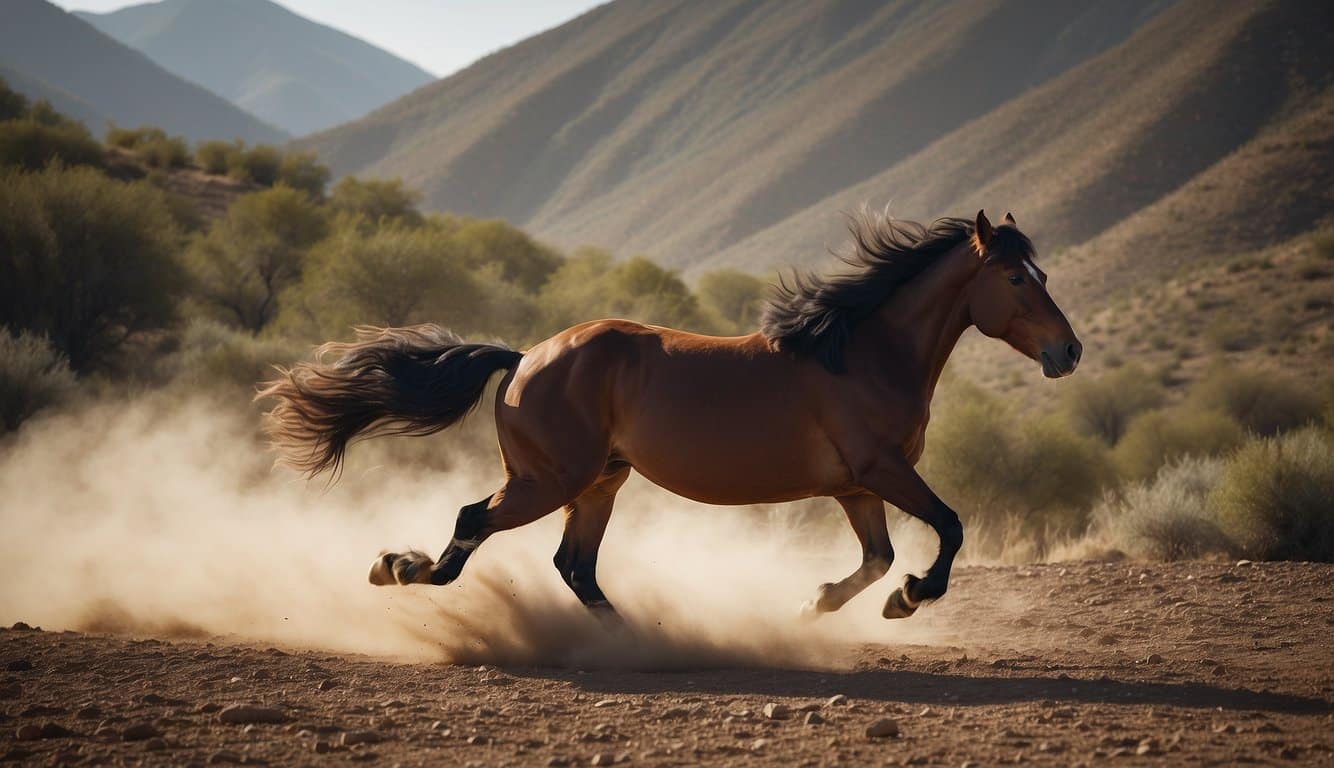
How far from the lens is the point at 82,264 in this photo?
20.5 metres

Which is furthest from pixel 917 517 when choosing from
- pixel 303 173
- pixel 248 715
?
→ pixel 303 173

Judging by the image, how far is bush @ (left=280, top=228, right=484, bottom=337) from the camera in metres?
23.5

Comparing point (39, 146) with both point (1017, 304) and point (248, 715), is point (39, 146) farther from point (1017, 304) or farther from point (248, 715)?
point (1017, 304)

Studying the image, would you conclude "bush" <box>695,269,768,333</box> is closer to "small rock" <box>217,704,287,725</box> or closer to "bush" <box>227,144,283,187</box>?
"bush" <box>227,144,283,187</box>

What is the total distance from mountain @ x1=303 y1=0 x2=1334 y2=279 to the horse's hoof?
55.2 feet

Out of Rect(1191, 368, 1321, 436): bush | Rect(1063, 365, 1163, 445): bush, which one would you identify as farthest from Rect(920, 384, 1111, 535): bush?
Rect(1063, 365, 1163, 445): bush

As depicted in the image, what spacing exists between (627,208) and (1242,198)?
55.8 metres

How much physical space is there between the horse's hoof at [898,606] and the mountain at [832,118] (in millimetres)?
16836

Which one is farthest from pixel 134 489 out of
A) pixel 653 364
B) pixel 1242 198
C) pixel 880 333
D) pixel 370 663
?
pixel 1242 198

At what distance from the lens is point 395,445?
15.6 metres

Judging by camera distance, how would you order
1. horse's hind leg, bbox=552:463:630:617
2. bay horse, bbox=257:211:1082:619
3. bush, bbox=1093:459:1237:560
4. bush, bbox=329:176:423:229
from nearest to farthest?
bay horse, bbox=257:211:1082:619 < horse's hind leg, bbox=552:463:630:617 < bush, bbox=1093:459:1237:560 < bush, bbox=329:176:423:229

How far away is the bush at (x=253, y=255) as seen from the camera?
26.5 m

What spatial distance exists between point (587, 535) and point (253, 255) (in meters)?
22.6

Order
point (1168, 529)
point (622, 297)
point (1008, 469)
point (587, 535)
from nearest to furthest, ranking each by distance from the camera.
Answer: point (587, 535), point (1168, 529), point (1008, 469), point (622, 297)
